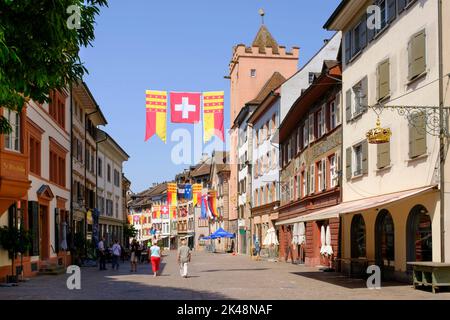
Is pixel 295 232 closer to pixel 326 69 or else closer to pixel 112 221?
pixel 326 69

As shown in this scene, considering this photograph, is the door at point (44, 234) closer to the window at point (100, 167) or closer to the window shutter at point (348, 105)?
the window shutter at point (348, 105)

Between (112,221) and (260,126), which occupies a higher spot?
(260,126)

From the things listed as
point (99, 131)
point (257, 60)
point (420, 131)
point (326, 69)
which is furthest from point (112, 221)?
point (420, 131)

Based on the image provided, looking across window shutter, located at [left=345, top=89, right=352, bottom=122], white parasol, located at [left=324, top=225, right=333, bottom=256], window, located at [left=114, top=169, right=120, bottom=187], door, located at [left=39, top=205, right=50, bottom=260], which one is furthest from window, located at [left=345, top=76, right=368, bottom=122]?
window, located at [left=114, top=169, right=120, bottom=187]

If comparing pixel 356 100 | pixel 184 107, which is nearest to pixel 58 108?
pixel 184 107

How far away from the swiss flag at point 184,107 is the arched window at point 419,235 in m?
10.9

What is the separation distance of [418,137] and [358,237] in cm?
832

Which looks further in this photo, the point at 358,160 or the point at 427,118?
the point at 358,160

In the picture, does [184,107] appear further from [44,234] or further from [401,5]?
[401,5]

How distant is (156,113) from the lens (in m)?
29.0

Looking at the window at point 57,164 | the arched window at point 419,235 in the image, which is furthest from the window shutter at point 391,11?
the window at point 57,164

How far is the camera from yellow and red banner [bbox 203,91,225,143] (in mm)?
29750
